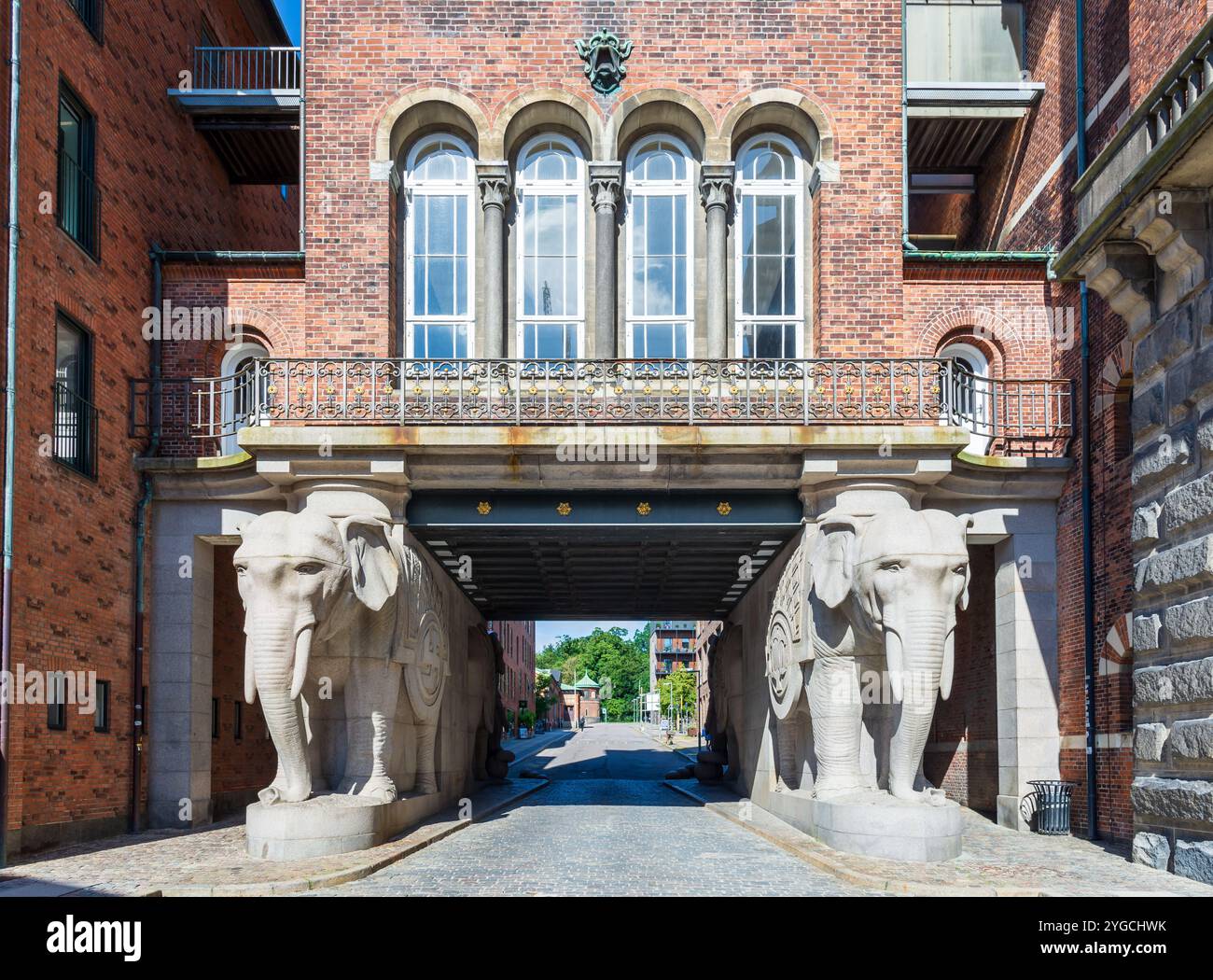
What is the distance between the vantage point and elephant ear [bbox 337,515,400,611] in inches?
619

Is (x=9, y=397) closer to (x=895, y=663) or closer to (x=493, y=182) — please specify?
(x=493, y=182)

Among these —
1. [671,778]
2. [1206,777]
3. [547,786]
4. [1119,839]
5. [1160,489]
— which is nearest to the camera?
[1206,777]

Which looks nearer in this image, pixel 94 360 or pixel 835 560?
pixel 835 560

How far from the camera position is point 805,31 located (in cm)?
1952

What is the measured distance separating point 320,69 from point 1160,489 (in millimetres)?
13363

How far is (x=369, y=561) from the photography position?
16.1 metres

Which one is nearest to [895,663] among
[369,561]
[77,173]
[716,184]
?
[369,561]

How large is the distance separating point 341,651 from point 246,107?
10383 millimetres

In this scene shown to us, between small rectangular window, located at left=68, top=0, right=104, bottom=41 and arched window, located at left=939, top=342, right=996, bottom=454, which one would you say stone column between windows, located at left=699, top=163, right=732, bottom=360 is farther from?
small rectangular window, located at left=68, top=0, right=104, bottom=41

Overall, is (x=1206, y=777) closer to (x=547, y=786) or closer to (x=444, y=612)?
(x=444, y=612)

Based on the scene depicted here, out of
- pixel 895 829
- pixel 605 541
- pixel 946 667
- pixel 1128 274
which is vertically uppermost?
pixel 1128 274

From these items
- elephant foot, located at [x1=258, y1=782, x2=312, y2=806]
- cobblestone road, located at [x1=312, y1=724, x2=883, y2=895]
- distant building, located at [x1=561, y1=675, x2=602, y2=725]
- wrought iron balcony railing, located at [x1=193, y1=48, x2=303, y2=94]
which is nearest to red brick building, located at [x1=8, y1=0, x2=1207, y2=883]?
wrought iron balcony railing, located at [x1=193, y1=48, x2=303, y2=94]

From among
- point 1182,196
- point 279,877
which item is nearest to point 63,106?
point 279,877

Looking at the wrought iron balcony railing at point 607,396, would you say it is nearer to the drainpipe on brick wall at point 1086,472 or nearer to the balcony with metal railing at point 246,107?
the drainpipe on brick wall at point 1086,472
